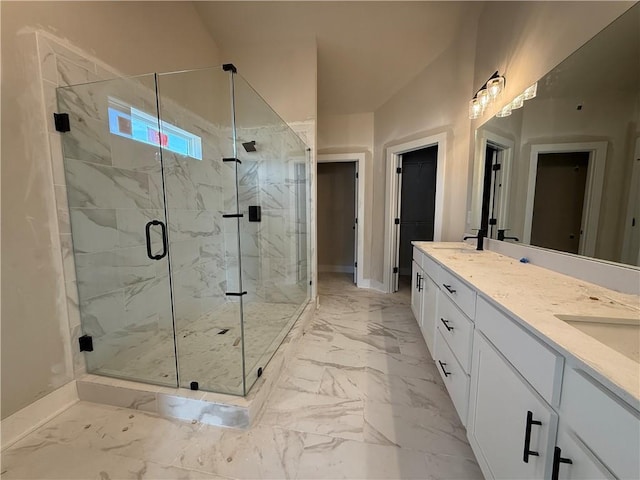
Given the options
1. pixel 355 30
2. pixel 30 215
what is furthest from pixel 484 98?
pixel 30 215

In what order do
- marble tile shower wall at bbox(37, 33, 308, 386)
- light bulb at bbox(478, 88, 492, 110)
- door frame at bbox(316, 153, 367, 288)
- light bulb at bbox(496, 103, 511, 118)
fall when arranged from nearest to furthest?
marble tile shower wall at bbox(37, 33, 308, 386) → light bulb at bbox(496, 103, 511, 118) → light bulb at bbox(478, 88, 492, 110) → door frame at bbox(316, 153, 367, 288)

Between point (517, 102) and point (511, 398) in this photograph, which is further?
point (517, 102)

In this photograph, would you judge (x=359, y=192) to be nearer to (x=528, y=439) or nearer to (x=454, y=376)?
(x=454, y=376)

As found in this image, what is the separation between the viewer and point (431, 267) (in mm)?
1839

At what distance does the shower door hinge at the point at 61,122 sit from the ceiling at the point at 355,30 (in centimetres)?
179

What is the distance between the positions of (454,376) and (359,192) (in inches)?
110

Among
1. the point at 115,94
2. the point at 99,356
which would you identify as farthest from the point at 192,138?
the point at 99,356

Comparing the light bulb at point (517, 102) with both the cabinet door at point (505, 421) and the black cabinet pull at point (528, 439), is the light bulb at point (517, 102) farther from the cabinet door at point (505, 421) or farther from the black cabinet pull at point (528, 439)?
the black cabinet pull at point (528, 439)

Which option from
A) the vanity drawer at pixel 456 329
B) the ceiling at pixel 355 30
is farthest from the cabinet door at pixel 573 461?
the ceiling at pixel 355 30

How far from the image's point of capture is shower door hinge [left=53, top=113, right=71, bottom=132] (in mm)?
1401

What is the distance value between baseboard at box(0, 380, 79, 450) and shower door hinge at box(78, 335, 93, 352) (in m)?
0.18

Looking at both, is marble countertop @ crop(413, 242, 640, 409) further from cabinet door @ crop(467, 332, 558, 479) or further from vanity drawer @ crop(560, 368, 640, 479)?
cabinet door @ crop(467, 332, 558, 479)

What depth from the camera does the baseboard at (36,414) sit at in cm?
122

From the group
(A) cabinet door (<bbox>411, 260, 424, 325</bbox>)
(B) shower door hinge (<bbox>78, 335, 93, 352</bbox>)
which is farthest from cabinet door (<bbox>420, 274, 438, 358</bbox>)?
(B) shower door hinge (<bbox>78, 335, 93, 352</bbox>)
